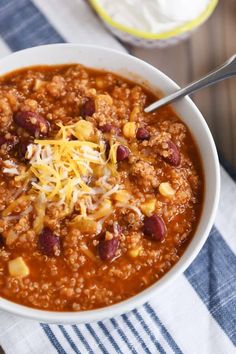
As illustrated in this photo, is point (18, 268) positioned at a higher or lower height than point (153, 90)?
lower

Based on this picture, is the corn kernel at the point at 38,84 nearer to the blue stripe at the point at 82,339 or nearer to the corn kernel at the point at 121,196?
the corn kernel at the point at 121,196

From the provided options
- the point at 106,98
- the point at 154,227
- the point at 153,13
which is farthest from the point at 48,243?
the point at 153,13

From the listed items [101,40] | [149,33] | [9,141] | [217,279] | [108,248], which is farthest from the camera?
[101,40]

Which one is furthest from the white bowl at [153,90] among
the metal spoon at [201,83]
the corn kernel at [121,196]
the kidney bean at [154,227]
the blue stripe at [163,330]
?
the blue stripe at [163,330]

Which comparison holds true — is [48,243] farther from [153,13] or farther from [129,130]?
[153,13]

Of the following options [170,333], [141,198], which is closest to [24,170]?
[141,198]

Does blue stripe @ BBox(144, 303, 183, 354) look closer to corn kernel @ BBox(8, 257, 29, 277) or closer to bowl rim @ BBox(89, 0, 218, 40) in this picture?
corn kernel @ BBox(8, 257, 29, 277)
